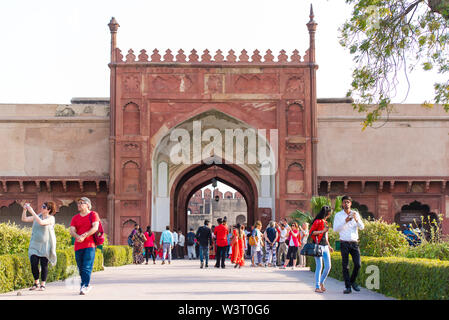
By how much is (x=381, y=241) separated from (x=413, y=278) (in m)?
4.58

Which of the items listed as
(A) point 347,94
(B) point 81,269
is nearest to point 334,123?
(A) point 347,94

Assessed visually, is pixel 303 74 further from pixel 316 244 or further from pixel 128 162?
pixel 316 244

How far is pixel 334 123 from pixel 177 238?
21.0ft

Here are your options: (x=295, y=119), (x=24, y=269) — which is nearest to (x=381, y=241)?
(x=24, y=269)

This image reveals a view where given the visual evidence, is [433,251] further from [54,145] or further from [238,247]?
[54,145]

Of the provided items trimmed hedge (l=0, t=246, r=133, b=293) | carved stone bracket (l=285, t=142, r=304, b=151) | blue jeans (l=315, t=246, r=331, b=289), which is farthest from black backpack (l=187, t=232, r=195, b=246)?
blue jeans (l=315, t=246, r=331, b=289)

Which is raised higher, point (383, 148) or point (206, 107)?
point (206, 107)

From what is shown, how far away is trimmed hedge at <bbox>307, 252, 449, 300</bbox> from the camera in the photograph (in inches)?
258

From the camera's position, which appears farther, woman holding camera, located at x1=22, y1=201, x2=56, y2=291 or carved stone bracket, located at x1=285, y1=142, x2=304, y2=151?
carved stone bracket, located at x1=285, y1=142, x2=304, y2=151

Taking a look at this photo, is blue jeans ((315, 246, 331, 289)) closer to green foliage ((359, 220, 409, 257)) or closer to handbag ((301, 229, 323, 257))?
handbag ((301, 229, 323, 257))

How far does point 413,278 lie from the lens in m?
7.20

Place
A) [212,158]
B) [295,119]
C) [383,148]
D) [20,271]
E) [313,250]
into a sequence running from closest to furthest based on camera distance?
[313,250], [20,271], [295,119], [383,148], [212,158]

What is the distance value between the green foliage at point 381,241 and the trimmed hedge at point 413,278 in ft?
8.81

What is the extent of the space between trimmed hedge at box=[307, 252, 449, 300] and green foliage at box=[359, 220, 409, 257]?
2.68 meters
